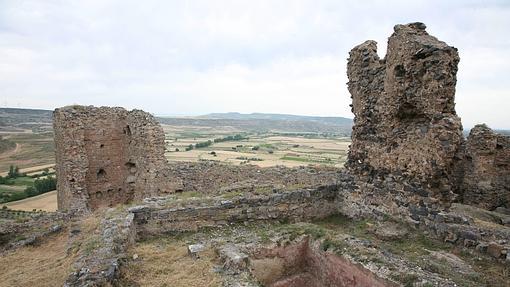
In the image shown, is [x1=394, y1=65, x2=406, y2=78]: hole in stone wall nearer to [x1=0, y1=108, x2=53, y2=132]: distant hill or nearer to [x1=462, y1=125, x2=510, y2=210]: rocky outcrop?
[x1=462, y1=125, x2=510, y2=210]: rocky outcrop

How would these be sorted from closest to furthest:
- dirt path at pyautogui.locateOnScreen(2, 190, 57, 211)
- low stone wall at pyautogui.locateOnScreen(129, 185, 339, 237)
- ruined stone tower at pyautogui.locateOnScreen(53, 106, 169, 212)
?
low stone wall at pyautogui.locateOnScreen(129, 185, 339, 237) < ruined stone tower at pyautogui.locateOnScreen(53, 106, 169, 212) < dirt path at pyautogui.locateOnScreen(2, 190, 57, 211)

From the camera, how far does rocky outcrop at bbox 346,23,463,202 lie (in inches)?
311

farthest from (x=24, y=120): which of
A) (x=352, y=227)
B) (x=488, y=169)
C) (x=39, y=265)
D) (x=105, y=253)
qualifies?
(x=352, y=227)

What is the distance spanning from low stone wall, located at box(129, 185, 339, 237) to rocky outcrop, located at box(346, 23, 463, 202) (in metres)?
1.35

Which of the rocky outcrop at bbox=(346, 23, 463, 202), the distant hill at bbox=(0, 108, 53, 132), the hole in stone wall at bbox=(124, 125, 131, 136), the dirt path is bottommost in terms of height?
the dirt path

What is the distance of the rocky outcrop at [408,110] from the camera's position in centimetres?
790

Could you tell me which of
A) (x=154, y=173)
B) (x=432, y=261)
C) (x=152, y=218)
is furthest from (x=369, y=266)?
(x=154, y=173)

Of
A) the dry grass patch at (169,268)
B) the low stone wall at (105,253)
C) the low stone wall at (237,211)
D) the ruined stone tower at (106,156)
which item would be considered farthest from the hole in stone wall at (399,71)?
the ruined stone tower at (106,156)

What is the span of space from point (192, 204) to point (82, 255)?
286 centimetres

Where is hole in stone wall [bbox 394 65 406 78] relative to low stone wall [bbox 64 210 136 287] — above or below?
above

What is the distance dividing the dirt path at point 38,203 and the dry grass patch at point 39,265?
2358 cm

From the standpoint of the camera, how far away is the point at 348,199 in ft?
33.1

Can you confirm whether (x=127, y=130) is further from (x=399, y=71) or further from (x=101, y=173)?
(x=399, y=71)

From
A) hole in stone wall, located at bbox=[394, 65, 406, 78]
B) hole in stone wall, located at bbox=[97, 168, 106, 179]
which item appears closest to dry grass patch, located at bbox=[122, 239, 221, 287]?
hole in stone wall, located at bbox=[394, 65, 406, 78]
